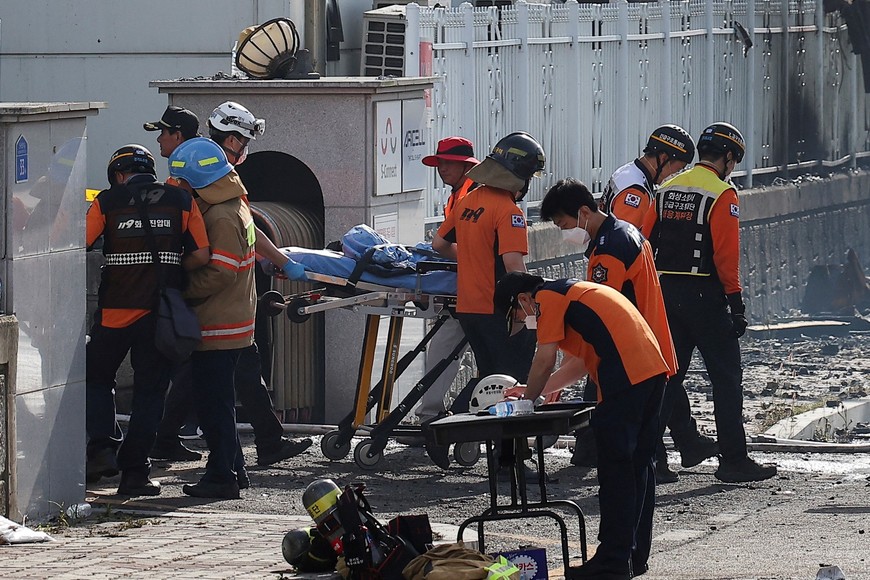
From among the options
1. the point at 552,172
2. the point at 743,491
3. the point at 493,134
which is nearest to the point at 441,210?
the point at 493,134

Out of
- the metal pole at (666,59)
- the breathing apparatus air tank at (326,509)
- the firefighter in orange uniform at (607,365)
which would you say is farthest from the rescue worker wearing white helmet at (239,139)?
the metal pole at (666,59)

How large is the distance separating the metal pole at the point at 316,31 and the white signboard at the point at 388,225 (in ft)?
16.7

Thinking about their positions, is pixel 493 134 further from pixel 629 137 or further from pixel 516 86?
pixel 629 137

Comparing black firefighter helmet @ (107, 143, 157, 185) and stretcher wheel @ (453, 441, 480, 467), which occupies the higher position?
black firefighter helmet @ (107, 143, 157, 185)

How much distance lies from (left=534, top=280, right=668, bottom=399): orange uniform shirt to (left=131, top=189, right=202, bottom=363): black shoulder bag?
81.6 inches

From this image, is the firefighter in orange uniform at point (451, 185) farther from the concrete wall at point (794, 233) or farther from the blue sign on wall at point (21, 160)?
the concrete wall at point (794, 233)

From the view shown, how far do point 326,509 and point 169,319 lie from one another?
2012 millimetres

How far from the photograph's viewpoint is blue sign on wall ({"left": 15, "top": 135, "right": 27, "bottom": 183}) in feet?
24.9

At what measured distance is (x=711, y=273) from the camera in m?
9.73

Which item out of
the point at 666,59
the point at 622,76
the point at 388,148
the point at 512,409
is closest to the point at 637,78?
the point at 622,76

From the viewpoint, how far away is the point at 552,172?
16.2 m

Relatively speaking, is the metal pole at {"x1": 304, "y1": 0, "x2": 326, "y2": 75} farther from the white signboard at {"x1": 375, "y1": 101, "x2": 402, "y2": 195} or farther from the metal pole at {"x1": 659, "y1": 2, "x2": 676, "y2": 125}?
the white signboard at {"x1": 375, "y1": 101, "x2": 402, "y2": 195}

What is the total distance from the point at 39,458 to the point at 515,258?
282 centimetres

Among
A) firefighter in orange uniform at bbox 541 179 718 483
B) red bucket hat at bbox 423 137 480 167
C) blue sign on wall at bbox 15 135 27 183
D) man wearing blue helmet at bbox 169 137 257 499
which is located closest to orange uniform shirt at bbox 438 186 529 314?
red bucket hat at bbox 423 137 480 167
